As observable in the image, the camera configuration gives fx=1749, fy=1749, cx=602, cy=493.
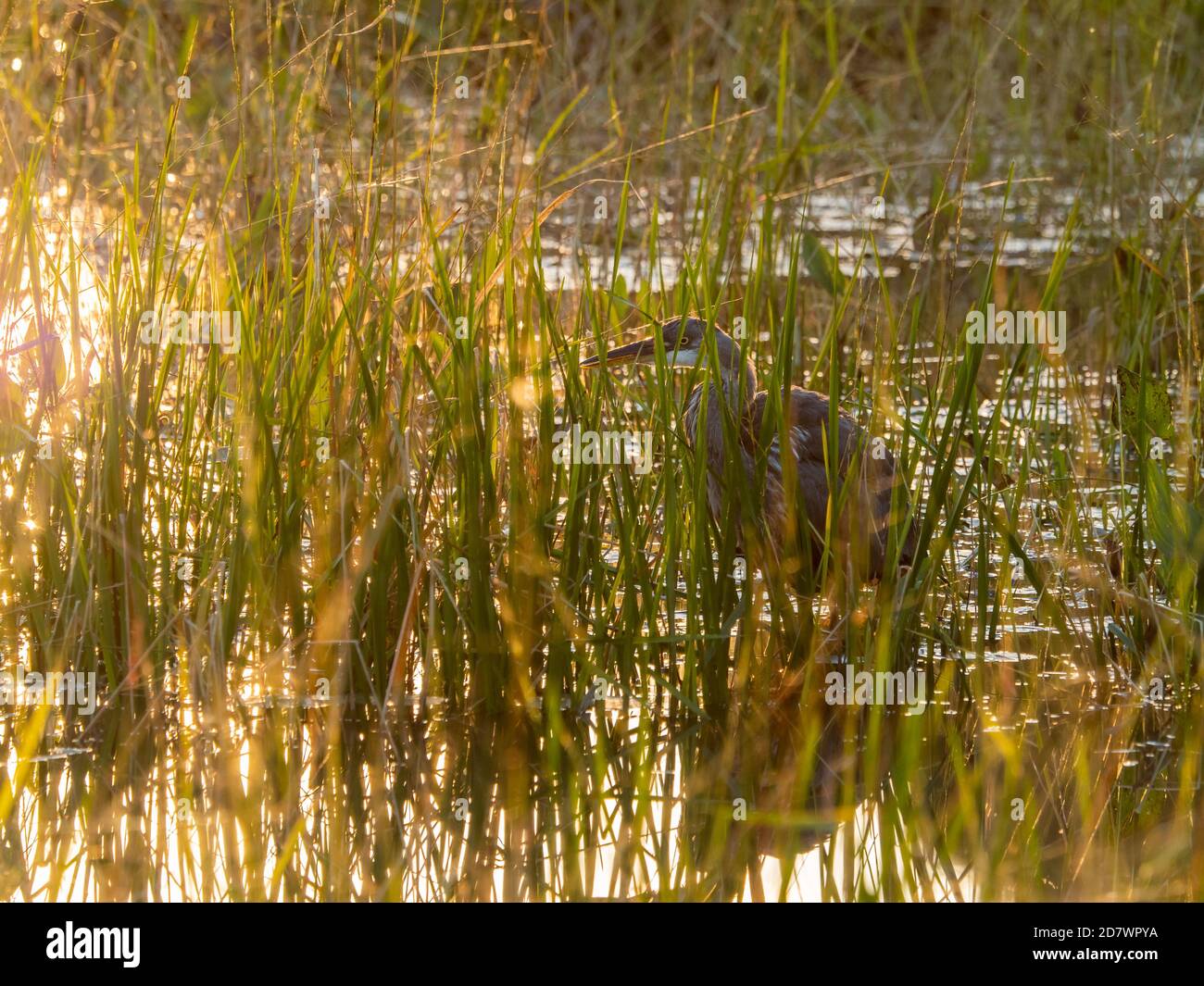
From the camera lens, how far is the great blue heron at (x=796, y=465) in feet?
12.1

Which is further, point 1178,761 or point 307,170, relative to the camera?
point 307,170

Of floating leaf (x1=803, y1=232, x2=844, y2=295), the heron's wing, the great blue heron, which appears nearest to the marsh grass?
the great blue heron

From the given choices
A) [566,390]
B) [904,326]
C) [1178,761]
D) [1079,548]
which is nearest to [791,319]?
[566,390]

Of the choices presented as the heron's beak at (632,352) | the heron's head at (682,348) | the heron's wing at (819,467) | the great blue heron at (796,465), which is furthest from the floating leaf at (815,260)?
→ the heron's wing at (819,467)

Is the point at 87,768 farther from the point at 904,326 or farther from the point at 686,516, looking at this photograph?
the point at 904,326

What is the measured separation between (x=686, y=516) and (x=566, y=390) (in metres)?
0.44

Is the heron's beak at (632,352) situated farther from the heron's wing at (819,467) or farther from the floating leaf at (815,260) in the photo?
the floating leaf at (815,260)

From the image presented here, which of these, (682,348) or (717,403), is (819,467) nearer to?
(717,403)

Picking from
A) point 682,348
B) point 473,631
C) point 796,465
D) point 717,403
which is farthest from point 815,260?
point 473,631

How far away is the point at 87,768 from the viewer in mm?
3412

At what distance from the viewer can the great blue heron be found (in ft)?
12.1

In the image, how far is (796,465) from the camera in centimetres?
385
